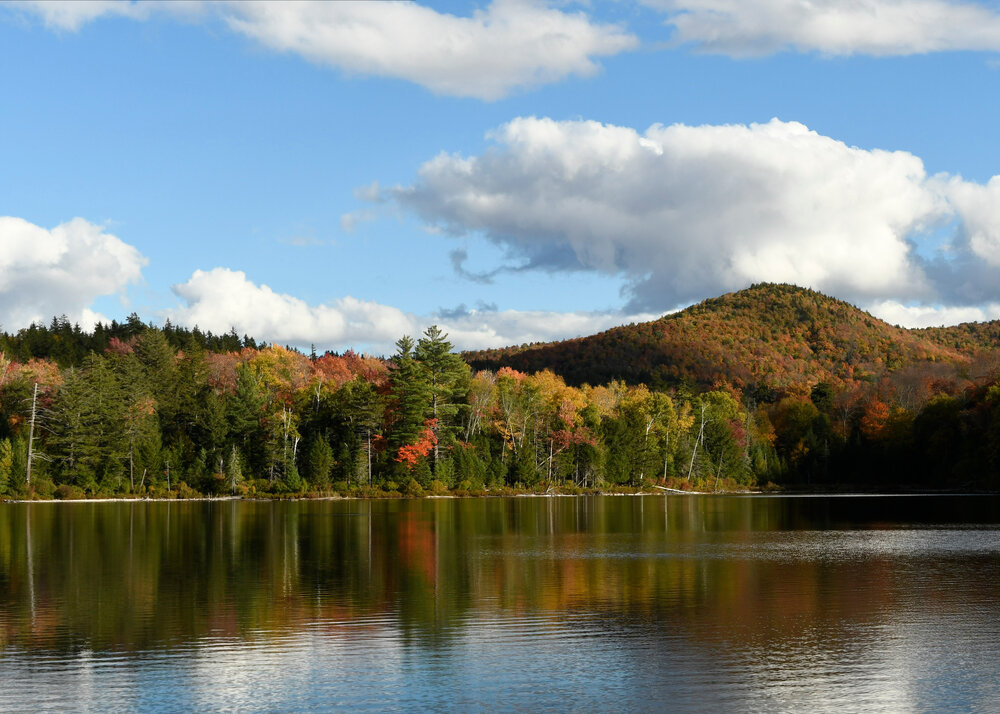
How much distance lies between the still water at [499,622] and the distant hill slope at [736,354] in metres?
120

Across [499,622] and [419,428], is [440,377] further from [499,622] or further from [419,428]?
[499,622]

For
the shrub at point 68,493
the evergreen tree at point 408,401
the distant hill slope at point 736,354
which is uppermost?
the distant hill slope at point 736,354

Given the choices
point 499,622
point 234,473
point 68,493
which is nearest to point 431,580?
point 499,622

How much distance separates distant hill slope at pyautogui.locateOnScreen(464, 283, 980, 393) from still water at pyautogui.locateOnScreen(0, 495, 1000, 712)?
120319 mm

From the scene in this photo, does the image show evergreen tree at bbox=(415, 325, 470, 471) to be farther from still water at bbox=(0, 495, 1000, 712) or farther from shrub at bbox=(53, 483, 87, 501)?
still water at bbox=(0, 495, 1000, 712)

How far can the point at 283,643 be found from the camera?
2058cm

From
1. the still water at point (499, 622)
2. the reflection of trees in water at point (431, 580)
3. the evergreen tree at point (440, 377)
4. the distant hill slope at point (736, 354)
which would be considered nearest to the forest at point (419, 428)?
the evergreen tree at point (440, 377)

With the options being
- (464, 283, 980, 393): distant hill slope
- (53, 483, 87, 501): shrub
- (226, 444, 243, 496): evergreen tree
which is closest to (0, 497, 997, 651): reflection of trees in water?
(53, 483, 87, 501): shrub

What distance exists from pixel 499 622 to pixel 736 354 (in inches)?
6319

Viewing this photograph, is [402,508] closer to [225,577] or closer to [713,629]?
[225,577]

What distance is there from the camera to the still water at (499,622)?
16656mm

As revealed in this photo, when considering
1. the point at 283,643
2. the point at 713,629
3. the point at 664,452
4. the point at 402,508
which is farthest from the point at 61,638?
the point at 664,452

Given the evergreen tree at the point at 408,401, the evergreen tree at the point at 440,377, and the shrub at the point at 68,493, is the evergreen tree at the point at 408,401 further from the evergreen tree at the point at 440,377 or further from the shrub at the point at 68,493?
the shrub at the point at 68,493

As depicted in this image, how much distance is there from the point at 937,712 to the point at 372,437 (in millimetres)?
84737
